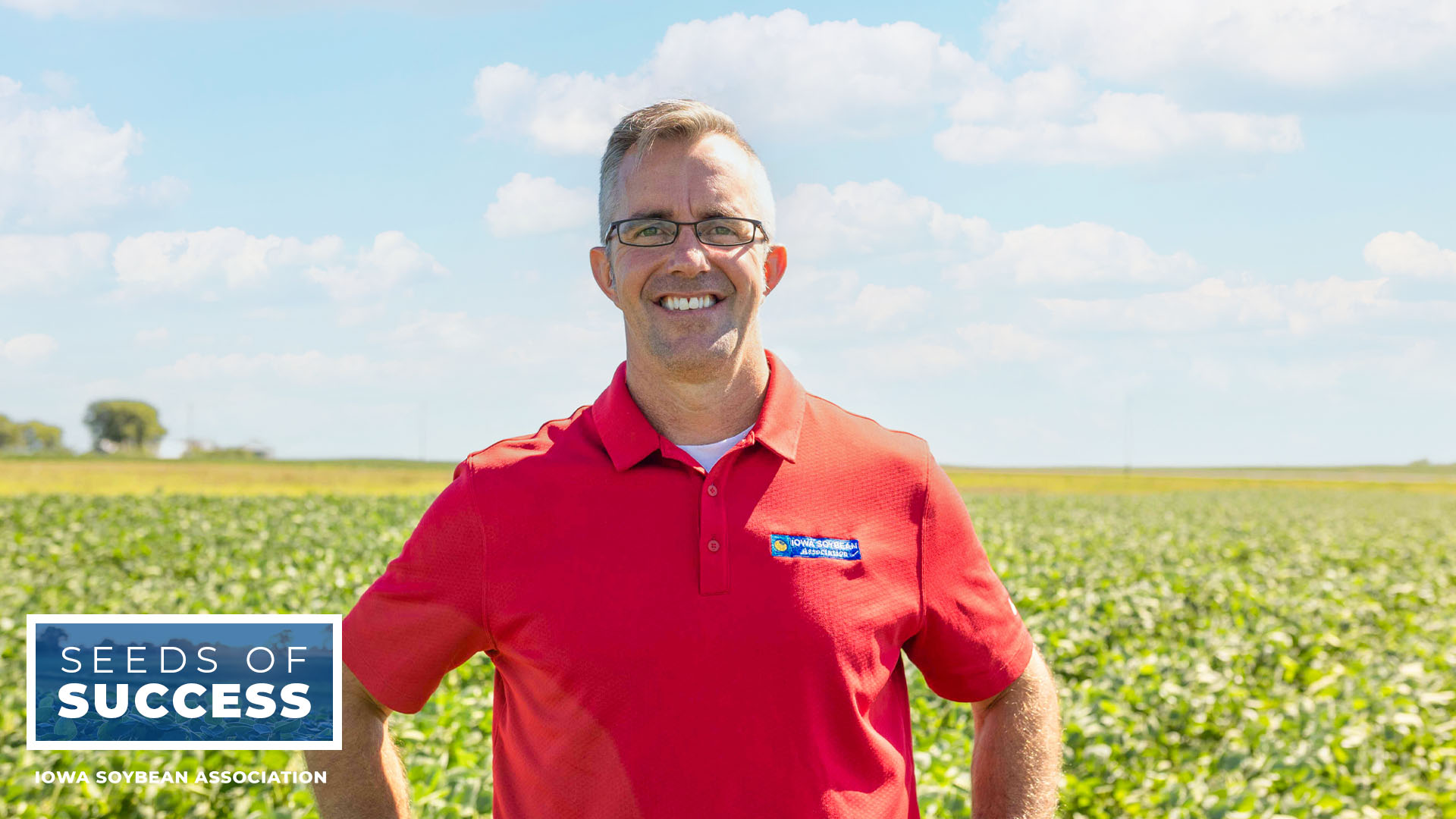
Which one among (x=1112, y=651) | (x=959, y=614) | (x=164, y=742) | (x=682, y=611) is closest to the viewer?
(x=682, y=611)

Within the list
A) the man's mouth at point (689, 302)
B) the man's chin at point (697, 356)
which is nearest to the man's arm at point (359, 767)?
the man's chin at point (697, 356)

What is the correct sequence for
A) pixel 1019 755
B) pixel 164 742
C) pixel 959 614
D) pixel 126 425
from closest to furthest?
pixel 959 614
pixel 1019 755
pixel 164 742
pixel 126 425

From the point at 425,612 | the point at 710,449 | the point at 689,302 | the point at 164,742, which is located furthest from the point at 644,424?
the point at 164,742

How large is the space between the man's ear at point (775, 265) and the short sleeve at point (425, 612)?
3.22 ft

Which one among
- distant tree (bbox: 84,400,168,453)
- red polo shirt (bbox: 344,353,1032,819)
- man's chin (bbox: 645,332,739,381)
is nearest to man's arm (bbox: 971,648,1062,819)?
red polo shirt (bbox: 344,353,1032,819)

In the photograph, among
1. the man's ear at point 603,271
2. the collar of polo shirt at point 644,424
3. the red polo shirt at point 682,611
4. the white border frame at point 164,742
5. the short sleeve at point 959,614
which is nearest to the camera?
the red polo shirt at point 682,611

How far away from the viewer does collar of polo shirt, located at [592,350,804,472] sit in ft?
9.04

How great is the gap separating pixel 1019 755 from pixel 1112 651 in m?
6.82

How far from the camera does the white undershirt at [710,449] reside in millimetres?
2852

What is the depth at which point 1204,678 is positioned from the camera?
750 centimetres

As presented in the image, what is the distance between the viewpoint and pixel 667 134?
9.30ft

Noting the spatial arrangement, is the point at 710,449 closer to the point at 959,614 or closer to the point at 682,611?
the point at 682,611

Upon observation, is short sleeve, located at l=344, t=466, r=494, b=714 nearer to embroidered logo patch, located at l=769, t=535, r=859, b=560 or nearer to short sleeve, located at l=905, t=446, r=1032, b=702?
embroidered logo patch, located at l=769, t=535, r=859, b=560

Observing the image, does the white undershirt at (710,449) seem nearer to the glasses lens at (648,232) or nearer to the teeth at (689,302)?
the teeth at (689,302)
